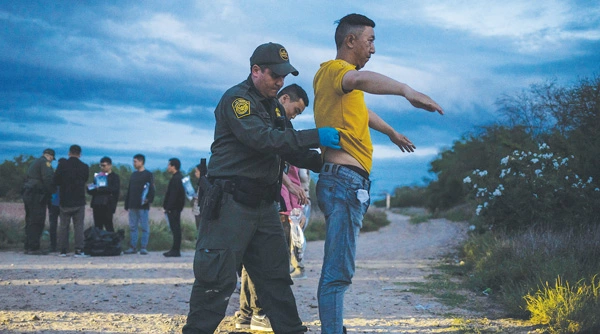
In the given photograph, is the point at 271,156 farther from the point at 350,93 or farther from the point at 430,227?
the point at 430,227

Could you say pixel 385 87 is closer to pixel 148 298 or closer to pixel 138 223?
pixel 148 298

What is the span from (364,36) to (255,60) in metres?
0.76

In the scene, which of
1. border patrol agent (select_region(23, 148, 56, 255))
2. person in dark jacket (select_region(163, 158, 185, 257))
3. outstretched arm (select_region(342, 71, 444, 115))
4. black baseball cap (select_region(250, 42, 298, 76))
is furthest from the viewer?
border patrol agent (select_region(23, 148, 56, 255))

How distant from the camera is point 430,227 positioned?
2266 cm

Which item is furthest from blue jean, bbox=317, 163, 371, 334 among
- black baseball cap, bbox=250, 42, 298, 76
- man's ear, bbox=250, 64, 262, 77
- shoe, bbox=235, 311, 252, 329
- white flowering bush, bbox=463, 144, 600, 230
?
white flowering bush, bbox=463, 144, 600, 230

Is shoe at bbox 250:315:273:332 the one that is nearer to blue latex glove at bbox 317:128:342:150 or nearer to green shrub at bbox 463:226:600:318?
blue latex glove at bbox 317:128:342:150

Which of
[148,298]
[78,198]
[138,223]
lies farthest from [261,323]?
[138,223]

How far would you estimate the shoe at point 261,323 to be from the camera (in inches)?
228

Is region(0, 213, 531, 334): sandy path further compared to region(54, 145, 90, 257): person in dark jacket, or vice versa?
region(54, 145, 90, 257): person in dark jacket

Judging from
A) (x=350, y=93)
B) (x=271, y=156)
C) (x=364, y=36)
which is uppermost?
(x=364, y=36)

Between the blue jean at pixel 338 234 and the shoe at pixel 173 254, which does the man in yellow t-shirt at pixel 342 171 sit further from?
the shoe at pixel 173 254

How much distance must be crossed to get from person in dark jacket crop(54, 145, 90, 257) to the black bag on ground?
144 millimetres

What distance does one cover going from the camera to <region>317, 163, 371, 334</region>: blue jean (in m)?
4.26

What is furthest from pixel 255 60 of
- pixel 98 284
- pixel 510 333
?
pixel 98 284
